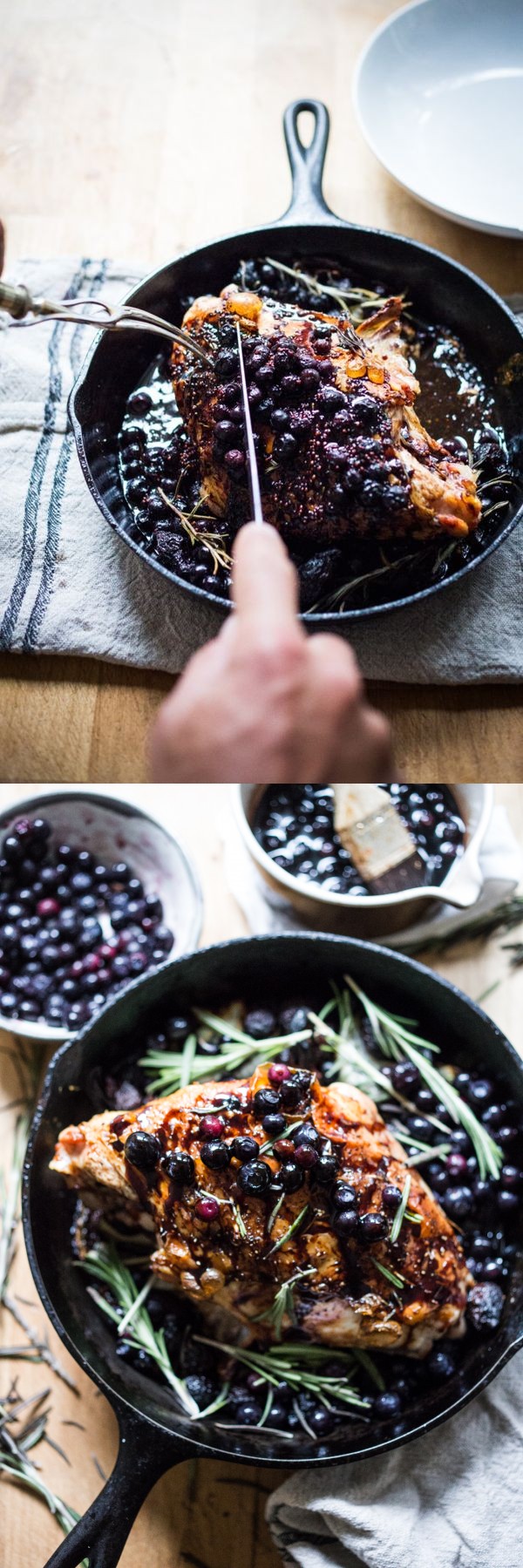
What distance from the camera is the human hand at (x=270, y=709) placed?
0.50 m

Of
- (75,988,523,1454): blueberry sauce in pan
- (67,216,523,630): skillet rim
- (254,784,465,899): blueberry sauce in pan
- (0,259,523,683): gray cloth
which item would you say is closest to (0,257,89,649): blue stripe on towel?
(0,259,523,683): gray cloth

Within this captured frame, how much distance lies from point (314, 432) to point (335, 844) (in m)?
0.44

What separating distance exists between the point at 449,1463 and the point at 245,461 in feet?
2.90

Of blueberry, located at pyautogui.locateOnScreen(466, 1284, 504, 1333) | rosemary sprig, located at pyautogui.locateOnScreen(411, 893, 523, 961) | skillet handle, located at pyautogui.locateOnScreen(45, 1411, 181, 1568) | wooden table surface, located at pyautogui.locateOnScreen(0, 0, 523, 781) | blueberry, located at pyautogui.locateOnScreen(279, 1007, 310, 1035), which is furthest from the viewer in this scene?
wooden table surface, located at pyautogui.locateOnScreen(0, 0, 523, 781)

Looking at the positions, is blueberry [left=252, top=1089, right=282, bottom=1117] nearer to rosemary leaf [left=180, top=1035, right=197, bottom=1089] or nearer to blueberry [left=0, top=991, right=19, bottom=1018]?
rosemary leaf [left=180, top=1035, right=197, bottom=1089]

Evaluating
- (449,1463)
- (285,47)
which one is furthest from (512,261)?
(449,1463)

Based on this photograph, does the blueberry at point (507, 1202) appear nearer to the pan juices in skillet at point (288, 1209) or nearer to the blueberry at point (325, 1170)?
the pan juices in skillet at point (288, 1209)

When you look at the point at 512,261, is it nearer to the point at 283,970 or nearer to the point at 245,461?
the point at 245,461

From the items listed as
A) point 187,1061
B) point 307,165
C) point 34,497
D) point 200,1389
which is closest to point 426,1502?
point 200,1389

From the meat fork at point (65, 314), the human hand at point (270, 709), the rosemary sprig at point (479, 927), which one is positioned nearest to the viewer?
the human hand at point (270, 709)

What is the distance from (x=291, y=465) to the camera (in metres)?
0.99

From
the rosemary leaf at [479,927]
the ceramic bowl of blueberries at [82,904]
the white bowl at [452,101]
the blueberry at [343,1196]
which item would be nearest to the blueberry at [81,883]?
the ceramic bowl of blueberries at [82,904]

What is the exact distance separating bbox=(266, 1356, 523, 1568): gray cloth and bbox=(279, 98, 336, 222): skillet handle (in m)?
1.13

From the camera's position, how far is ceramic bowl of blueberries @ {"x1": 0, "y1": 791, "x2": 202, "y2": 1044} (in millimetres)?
1205
